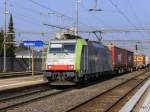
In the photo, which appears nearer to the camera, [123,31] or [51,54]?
[51,54]

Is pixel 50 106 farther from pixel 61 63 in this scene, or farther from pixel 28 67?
pixel 28 67

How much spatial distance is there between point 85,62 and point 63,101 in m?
8.51

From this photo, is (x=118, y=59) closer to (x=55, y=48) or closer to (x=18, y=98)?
(x=55, y=48)

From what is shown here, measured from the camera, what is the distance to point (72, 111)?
601 inches

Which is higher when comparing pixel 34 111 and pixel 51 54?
pixel 51 54

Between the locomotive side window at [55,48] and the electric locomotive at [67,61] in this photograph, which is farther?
the locomotive side window at [55,48]

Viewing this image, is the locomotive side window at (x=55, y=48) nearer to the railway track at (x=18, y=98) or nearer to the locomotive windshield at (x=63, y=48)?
the locomotive windshield at (x=63, y=48)

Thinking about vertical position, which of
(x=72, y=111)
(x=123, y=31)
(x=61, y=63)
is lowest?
(x=72, y=111)

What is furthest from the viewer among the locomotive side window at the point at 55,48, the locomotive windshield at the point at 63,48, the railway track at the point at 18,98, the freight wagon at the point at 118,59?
the freight wagon at the point at 118,59

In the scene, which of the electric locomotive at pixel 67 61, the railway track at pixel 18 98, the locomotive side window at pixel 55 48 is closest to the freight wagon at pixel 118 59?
the electric locomotive at pixel 67 61

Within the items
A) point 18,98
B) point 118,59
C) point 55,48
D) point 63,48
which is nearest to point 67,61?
point 63,48

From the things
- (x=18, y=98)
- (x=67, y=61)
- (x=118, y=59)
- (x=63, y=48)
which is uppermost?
(x=63, y=48)

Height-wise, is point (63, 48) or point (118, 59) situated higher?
point (63, 48)

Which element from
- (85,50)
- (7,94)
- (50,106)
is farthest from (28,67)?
(50,106)
